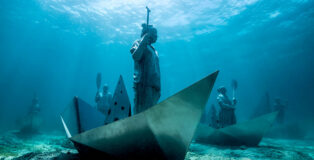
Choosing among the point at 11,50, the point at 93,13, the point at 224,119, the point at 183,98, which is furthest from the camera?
the point at 11,50

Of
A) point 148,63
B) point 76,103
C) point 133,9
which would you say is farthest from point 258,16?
point 76,103

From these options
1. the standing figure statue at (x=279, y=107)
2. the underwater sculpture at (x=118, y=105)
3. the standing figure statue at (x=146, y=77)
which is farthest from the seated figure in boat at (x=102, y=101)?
the standing figure statue at (x=279, y=107)

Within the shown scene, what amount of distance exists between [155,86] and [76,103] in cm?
139

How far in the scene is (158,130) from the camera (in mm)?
1398

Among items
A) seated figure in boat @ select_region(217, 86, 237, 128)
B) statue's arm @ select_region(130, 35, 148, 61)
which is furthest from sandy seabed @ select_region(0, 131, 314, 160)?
statue's arm @ select_region(130, 35, 148, 61)

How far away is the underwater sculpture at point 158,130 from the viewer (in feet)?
4.42

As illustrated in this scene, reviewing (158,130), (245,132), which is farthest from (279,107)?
(158,130)

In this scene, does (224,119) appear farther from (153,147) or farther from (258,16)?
(258,16)

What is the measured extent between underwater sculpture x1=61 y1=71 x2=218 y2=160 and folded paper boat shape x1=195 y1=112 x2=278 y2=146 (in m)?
4.11

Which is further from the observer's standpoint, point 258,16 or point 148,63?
point 258,16

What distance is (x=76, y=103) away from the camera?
92.7 inches

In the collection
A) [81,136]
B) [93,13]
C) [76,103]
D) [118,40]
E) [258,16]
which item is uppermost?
[118,40]

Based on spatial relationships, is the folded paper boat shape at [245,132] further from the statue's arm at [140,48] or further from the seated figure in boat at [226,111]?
the statue's arm at [140,48]

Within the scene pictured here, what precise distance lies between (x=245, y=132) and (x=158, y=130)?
176 inches
